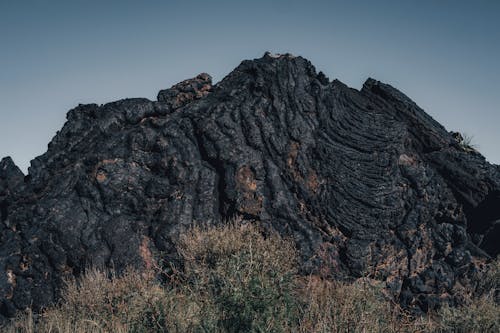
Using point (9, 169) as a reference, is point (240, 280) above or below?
below

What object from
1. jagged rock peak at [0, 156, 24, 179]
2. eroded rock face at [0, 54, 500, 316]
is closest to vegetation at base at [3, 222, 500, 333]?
eroded rock face at [0, 54, 500, 316]

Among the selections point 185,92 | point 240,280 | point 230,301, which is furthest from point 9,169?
point 230,301

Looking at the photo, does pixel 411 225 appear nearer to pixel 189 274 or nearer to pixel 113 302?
pixel 189 274

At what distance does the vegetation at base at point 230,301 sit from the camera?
743 cm

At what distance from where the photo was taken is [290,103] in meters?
13.8

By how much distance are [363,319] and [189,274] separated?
4290 millimetres

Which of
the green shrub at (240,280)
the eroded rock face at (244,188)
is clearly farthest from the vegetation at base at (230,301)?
the eroded rock face at (244,188)

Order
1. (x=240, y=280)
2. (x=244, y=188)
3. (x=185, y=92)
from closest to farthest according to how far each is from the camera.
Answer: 1. (x=240, y=280)
2. (x=244, y=188)
3. (x=185, y=92)

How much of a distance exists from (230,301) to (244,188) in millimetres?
5233

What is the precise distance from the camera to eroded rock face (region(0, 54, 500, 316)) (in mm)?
11430

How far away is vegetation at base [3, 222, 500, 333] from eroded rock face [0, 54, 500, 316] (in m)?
0.70

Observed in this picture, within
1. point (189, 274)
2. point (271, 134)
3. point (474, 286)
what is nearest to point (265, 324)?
point (189, 274)

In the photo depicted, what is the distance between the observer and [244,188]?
12.4m

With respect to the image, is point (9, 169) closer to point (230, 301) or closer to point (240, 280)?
point (240, 280)
